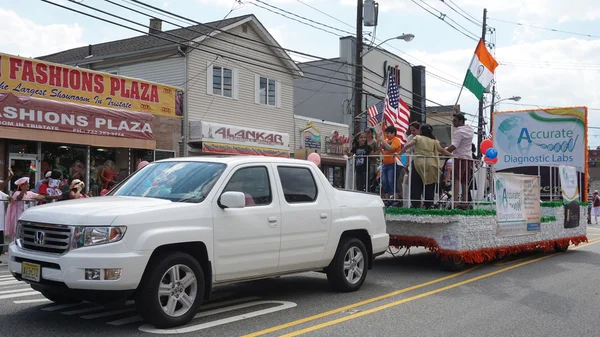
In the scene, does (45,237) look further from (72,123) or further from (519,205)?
(72,123)

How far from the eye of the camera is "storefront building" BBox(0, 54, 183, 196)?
52.9ft

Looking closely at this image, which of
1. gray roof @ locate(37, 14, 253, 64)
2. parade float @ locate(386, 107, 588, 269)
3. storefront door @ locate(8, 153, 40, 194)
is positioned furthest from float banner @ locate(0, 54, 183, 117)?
parade float @ locate(386, 107, 588, 269)

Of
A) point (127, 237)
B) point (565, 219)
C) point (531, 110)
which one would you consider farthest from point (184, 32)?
point (127, 237)

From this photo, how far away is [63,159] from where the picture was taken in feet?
59.0

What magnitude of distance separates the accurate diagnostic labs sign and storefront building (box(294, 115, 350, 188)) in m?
12.1

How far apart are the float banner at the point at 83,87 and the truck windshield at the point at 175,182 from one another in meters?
11.3

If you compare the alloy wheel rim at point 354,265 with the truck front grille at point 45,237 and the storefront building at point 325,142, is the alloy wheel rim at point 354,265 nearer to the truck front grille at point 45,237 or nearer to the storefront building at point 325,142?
the truck front grille at point 45,237

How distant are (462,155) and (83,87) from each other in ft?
39.9

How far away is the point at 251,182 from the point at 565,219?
9393 millimetres

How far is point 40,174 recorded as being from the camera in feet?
56.8

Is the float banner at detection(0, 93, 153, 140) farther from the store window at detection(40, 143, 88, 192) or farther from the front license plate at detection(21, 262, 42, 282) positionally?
the front license plate at detection(21, 262, 42, 282)

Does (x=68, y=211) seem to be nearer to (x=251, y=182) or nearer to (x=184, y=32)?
(x=251, y=182)

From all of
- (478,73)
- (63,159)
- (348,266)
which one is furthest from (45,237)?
(63,159)

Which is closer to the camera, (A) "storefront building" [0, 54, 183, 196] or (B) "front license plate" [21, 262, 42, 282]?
(B) "front license plate" [21, 262, 42, 282]
